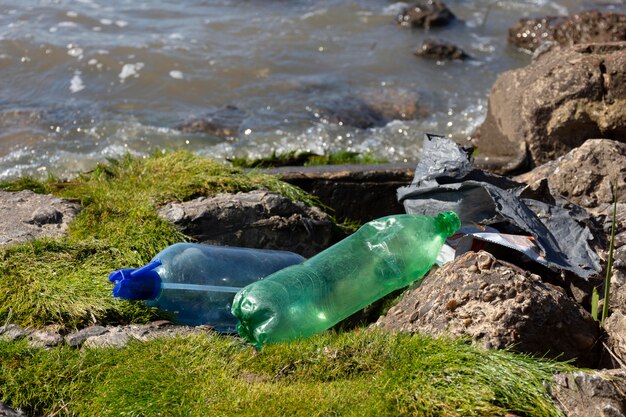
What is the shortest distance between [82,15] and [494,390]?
10.1m

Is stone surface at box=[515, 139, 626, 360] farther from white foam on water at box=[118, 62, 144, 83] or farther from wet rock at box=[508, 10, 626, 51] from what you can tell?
wet rock at box=[508, 10, 626, 51]

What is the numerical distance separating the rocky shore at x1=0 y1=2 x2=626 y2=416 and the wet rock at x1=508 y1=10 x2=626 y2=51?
4876 mm

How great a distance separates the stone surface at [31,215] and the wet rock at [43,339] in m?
0.73

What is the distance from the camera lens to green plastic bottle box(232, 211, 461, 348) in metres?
3.44

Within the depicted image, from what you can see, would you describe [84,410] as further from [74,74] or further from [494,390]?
[74,74]

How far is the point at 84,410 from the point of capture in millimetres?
2842

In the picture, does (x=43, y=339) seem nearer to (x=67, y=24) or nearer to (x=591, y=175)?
(x=591, y=175)

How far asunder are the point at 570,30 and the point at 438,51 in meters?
1.97

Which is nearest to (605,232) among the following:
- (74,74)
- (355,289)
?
(355,289)

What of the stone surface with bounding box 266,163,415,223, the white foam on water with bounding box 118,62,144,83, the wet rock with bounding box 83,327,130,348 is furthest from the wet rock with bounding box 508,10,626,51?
the wet rock with bounding box 83,327,130,348

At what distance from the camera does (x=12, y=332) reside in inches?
129

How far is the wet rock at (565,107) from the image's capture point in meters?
5.27

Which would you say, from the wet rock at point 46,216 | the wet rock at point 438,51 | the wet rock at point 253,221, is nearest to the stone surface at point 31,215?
the wet rock at point 46,216

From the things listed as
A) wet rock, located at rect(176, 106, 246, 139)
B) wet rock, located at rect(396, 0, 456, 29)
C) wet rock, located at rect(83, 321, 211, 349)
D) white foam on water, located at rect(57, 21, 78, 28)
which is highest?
wet rock, located at rect(83, 321, 211, 349)
